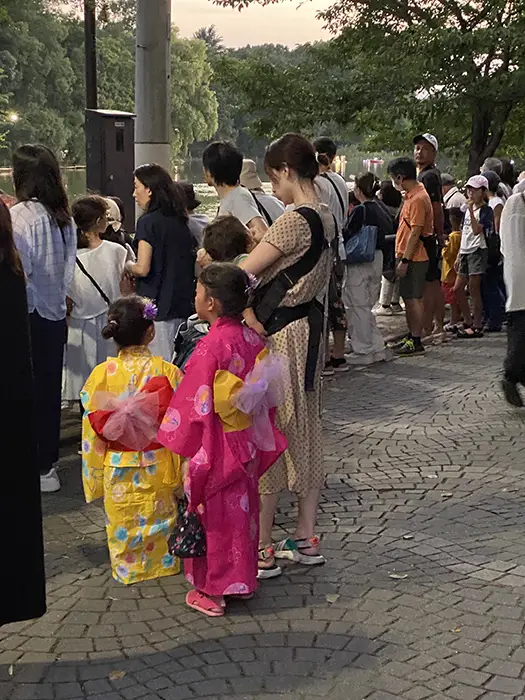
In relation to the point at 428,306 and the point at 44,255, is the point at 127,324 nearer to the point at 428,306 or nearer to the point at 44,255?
the point at 44,255

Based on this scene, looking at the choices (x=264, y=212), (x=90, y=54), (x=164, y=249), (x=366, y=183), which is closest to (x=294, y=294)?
(x=164, y=249)

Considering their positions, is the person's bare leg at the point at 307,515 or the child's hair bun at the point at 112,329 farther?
the person's bare leg at the point at 307,515

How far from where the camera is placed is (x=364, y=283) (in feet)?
30.6

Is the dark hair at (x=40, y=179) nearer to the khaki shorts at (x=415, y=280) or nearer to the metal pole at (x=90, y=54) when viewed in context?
the khaki shorts at (x=415, y=280)

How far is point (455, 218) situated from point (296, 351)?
782cm

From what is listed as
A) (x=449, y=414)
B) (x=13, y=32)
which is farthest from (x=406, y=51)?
(x=13, y=32)

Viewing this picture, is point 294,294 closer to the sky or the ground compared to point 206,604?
closer to the sky

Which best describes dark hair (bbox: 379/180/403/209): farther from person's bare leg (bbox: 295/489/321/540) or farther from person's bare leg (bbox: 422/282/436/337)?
person's bare leg (bbox: 295/489/321/540)

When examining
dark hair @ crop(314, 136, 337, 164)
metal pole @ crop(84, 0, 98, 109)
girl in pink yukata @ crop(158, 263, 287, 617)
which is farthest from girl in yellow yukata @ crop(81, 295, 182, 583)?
metal pole @ crop(84, 0, 98, 109)

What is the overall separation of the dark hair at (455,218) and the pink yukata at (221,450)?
318 inches

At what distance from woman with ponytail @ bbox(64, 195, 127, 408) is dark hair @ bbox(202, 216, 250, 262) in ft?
5.48

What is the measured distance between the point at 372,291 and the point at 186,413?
5.61m

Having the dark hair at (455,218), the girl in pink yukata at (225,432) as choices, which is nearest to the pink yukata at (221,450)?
the girl in pink yukata at (225,432)

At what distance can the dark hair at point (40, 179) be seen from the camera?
532cm
